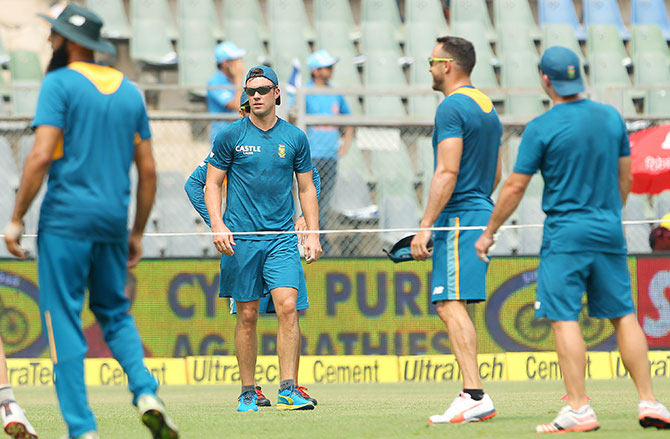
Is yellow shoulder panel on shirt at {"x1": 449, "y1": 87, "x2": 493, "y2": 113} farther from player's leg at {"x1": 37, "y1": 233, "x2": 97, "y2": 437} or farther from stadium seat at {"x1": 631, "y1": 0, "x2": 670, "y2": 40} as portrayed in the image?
stadium seat at {"x1": 631, "y1": 0, "x2": 670, "y2": 40}

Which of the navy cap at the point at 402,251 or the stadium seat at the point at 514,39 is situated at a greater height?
the stadium seat at the point at 514,39

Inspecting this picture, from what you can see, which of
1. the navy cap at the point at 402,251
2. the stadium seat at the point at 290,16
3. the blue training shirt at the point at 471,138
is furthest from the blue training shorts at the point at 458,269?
the stadium seat at the point at 290,16

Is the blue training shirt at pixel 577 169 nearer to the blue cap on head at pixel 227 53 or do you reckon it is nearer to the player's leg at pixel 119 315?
the player's leg at pixel 119 315

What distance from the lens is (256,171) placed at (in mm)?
8555

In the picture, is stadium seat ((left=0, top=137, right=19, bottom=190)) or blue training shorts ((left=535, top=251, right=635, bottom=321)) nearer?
blue training shorts ((left=535, top=251, right=635, bottom=321))

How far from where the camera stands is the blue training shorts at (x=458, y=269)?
281 inches

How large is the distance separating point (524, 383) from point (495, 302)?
3.57 feet

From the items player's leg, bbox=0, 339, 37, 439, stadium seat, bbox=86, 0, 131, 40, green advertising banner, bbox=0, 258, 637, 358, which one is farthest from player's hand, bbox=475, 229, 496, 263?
stadium seat, bbox=86, 0, 131, 40

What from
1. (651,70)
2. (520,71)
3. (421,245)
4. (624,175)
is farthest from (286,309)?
(651,70)

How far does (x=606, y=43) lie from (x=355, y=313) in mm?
7579

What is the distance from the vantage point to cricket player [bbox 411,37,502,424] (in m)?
7.07

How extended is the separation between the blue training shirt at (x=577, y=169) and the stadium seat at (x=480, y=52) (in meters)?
10.6

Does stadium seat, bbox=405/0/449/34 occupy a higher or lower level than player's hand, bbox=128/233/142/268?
higher

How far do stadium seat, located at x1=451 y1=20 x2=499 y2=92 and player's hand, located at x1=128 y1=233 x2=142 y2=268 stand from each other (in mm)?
11489
